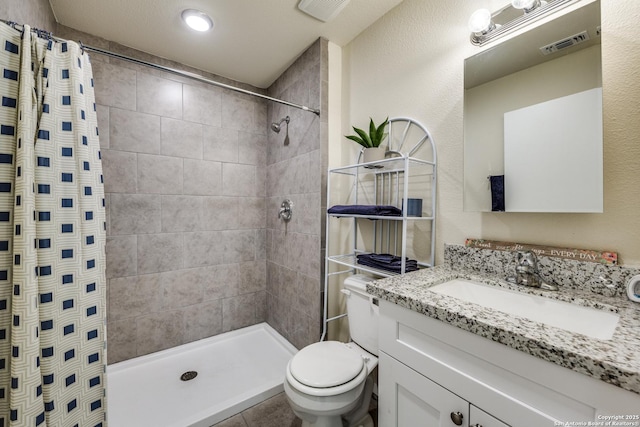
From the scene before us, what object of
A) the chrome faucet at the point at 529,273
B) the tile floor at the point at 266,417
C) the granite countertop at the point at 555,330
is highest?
the chrome faucet at the point at 529,273

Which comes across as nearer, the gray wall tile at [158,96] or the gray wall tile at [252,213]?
the gray wall tile at [158,96]

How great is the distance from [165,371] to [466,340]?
2.10m

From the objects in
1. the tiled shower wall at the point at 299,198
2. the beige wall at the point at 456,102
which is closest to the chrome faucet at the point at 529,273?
the beige wall at the point at 456,102

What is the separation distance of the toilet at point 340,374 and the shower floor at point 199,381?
2.10 feet

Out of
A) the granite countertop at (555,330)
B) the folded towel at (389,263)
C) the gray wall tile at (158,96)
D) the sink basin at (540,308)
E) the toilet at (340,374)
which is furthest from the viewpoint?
the gray wall tile at (158,96)

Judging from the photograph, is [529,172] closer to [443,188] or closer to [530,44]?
[443,188]

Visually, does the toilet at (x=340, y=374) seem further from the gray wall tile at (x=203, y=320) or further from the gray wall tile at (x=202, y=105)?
the gray wall tile at (x=202, y=105)

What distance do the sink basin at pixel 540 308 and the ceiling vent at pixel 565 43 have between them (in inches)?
36.2

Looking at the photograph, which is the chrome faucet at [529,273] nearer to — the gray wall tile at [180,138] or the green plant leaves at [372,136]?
the green plant leaves at [372,136]

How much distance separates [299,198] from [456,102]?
121 centimetres

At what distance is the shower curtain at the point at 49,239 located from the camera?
2.47ft

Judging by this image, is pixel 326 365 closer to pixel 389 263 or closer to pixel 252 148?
pixel 389 263

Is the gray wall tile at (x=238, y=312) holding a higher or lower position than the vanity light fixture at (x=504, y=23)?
lower

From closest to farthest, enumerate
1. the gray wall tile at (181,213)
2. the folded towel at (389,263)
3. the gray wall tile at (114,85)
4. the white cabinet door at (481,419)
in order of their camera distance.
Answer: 1. the white cabinet door at (481,419)
2. the folded towel at (389,263)
3. the gray wall tile at (114,85)
4. the gray wall tile at (181,213)
